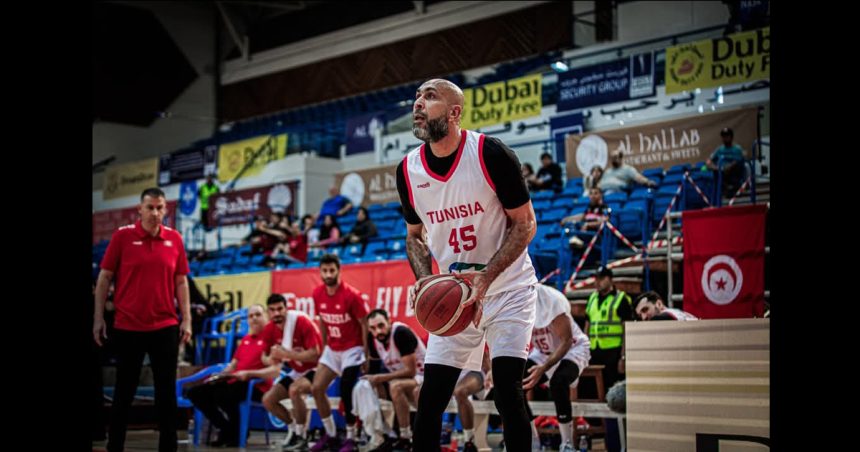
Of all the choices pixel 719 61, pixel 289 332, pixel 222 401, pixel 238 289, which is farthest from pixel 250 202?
pixel 289 332

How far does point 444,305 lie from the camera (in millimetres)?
4164

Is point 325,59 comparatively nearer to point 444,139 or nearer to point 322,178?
point 322,178

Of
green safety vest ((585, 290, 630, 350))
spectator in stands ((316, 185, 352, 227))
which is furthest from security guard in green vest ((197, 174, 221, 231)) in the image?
green safety vest ((585, 290, 630, 350))

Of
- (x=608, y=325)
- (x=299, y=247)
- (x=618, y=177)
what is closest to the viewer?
(x=608, y=325)

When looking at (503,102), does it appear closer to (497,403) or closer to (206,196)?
(206,196)

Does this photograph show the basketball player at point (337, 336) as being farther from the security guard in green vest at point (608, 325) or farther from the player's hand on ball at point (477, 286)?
the player's hand on ball at point (477, 286)

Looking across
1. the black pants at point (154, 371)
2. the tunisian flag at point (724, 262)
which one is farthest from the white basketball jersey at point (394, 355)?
the black pants at point (154, 371)

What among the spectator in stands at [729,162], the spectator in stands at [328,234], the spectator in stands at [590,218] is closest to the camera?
the spectator in stands at [590,218]

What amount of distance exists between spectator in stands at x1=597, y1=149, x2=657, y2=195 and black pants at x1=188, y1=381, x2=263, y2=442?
660 centimetres

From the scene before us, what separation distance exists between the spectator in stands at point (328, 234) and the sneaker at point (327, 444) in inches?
298

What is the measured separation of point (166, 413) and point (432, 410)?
296 cm

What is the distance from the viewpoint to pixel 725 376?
4.96 metres

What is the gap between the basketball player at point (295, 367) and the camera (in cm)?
955

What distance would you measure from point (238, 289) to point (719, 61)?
26.1ft
